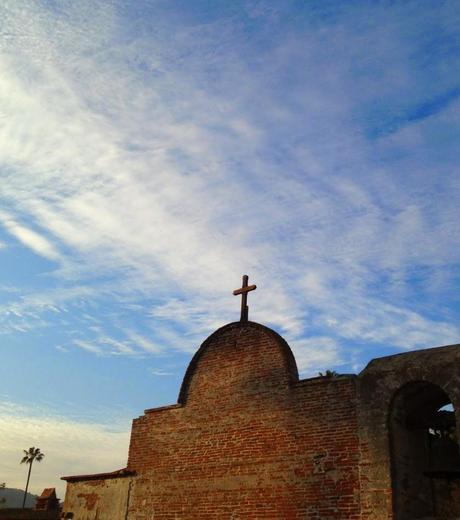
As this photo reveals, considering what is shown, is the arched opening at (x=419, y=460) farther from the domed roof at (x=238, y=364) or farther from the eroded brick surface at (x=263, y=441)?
the domed roof at (x=238, y=364)

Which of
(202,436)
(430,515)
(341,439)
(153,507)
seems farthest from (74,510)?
(430,515)

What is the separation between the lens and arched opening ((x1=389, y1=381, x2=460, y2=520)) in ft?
27.3

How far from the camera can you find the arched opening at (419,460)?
27.3 feet

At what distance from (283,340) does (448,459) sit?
3.79 m

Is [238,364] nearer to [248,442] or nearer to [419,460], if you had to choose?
[248,442]

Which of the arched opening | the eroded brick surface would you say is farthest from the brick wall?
the arched opening

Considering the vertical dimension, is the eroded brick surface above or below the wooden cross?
below

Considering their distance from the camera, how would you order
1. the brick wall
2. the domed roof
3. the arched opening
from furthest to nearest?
1. the domed roof
2. the brick wall
3. the arched opening

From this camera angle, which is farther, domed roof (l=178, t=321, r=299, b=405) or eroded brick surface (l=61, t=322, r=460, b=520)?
domed roof (l=178, t=321, r=299, b=405)

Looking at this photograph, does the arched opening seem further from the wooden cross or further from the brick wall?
the wooden cross

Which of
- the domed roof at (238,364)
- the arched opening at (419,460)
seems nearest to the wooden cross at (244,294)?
the domed roof at (238,364)

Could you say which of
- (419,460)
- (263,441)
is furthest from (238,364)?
(419,460)

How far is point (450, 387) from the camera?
26.7 feet

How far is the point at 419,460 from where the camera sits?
892 centimetres
